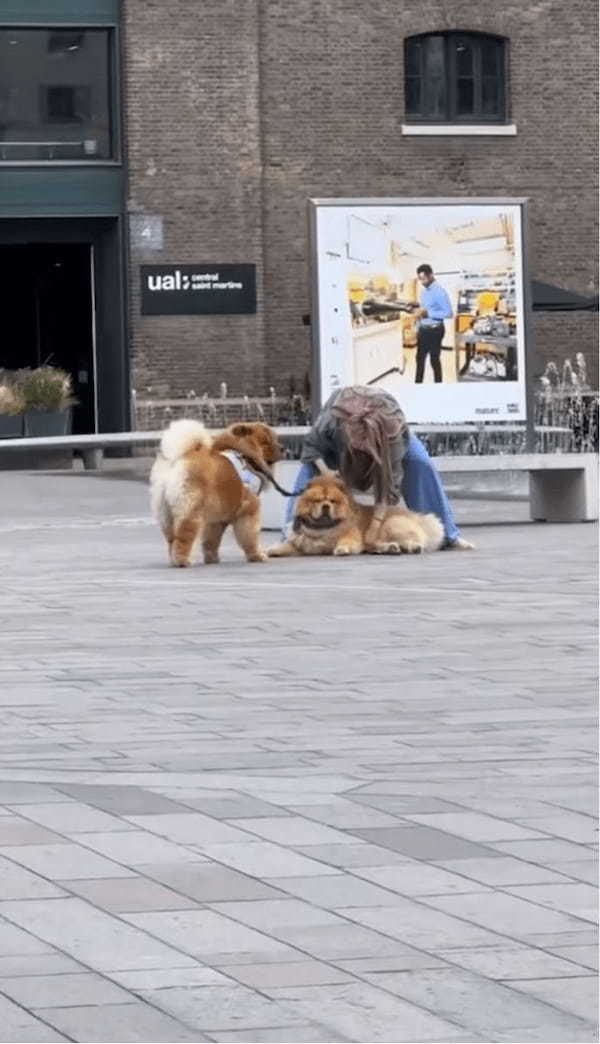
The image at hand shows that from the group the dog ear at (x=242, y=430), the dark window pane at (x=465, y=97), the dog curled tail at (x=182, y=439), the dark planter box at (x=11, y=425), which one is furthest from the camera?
the dark window pane at (x=465, y=97)

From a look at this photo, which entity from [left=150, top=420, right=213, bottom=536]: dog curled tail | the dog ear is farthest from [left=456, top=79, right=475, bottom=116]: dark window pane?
[left=150, top=420, right=213, bottom=536]: dog curled tail

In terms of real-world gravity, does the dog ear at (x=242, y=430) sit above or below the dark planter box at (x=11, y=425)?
above

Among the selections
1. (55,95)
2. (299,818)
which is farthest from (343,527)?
(55,95)

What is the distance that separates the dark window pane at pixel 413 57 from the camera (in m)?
34.5

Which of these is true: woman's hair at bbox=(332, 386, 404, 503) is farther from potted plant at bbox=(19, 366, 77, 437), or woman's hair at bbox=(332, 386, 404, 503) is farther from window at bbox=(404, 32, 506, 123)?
window at bbox=(404, 32, 506, 123)

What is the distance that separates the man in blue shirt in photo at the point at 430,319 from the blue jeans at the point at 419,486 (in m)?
1.92

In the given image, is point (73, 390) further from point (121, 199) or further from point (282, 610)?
point (282, 610)

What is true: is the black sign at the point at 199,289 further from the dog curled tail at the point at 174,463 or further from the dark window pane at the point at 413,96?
the dog curled tail at the point at 174,463

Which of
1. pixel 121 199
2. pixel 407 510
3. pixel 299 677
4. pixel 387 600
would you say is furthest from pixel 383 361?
pixel 121 199

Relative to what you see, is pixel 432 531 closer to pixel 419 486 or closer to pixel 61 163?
pixel 419 486

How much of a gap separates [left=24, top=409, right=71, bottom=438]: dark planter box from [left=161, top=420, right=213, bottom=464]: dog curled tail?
17.2m

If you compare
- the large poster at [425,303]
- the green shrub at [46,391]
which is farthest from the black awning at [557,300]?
the large poster at [425,303]

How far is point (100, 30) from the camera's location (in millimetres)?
33438

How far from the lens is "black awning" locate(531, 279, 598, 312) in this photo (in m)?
32.5
